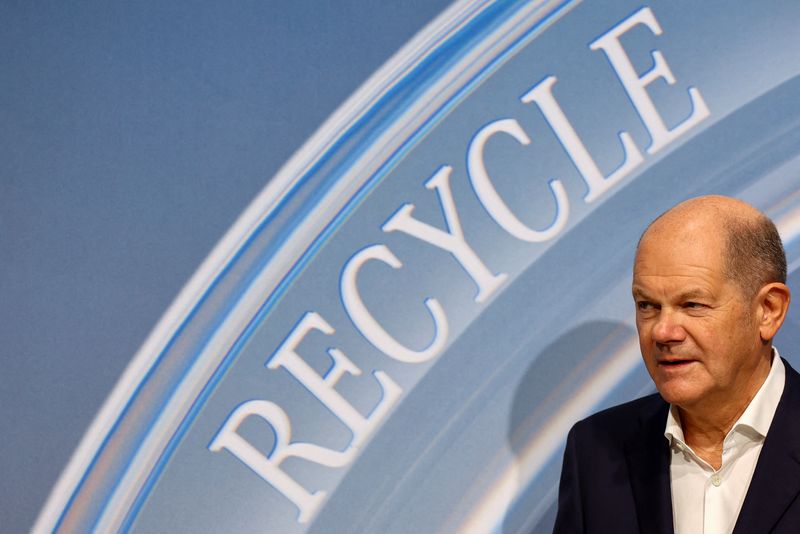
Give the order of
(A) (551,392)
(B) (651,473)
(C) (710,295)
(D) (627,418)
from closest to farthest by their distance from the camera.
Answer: (C) (710,295)
(B) (651,473)
(D) (627,418)
(A) (551,392)

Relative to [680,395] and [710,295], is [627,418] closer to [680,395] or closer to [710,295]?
[680,395]

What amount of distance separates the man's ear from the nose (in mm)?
132

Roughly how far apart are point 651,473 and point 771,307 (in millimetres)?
335

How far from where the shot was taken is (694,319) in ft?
4.84

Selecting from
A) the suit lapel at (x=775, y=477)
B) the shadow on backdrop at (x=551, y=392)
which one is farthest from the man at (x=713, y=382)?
the shadow on backdrop at (x=551, y=392)

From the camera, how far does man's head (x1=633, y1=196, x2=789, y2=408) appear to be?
4.81 ft

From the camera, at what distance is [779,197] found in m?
1.81

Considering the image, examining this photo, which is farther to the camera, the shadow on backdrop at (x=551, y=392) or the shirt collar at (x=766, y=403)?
the shadow on backdrop at (x=551, y=392)

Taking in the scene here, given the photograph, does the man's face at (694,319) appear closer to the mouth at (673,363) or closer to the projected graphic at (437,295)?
the mouth at (673,363)

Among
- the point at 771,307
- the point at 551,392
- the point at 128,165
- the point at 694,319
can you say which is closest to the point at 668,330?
the point at 694,319

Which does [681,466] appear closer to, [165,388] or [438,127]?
[438,127]

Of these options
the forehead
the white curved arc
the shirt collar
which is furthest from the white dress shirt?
the white curved arc

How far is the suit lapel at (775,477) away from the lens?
1.44 metres

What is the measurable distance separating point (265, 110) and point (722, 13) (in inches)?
35.1
